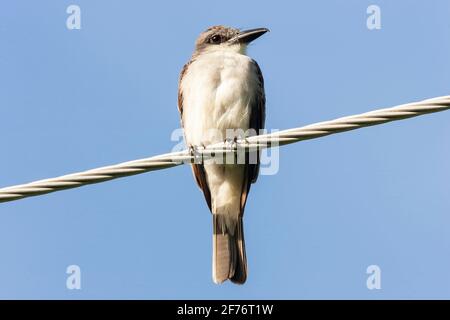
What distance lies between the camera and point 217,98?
9.55 meters

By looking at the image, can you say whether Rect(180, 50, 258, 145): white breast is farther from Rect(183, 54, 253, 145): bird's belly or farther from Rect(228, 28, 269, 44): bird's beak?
Rect(228, 28, 269, 44): bird's beak

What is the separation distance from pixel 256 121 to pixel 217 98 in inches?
26.4

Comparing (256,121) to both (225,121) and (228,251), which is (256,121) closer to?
(225,121)

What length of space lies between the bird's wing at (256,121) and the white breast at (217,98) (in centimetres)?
15

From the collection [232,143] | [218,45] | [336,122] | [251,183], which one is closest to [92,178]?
[336,122]

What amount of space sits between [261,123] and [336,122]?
4.19 m

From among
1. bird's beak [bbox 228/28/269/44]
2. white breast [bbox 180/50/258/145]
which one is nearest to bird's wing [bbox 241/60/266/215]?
white breast [bbox 180/50/258/145]

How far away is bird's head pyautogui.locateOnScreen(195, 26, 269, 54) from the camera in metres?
10.6

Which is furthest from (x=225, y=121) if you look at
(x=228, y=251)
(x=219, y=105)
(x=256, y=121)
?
(x=228, y=251)

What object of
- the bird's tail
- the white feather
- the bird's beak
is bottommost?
the bird's tail

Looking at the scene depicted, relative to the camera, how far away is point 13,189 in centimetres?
590

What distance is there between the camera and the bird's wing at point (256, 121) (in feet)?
32.5

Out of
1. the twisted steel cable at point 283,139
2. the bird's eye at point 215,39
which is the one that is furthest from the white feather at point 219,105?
the twisted steel cable at point 283,139

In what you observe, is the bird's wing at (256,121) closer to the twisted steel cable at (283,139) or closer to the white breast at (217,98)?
the white breast at (217,98)
